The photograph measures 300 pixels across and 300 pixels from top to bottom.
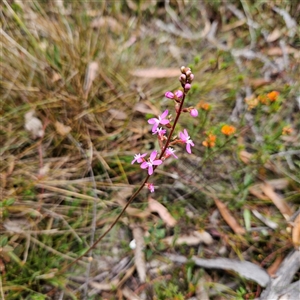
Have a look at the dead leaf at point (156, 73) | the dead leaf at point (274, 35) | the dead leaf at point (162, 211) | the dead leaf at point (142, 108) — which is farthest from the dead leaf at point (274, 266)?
the dead leaf at point (274, 35)

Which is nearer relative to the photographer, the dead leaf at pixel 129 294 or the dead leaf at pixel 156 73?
the dead leaf at pixel 129 294

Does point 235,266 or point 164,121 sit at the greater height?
point 164,121

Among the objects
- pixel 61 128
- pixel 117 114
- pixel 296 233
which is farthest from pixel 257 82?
pixel 61 128

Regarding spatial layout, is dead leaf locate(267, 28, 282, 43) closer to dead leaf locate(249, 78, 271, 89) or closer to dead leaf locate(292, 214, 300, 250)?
dead leaf locate(249, 78, 271, 89)

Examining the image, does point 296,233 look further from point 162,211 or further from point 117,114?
point 117,114

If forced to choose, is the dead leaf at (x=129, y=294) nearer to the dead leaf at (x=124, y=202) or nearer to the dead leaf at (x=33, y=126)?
the dead leaf at (x=124, y=202)

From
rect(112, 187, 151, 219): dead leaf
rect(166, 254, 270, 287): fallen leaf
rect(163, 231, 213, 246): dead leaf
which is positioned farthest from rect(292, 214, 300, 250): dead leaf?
rect(112, 187, 151, 219): dead leaf
